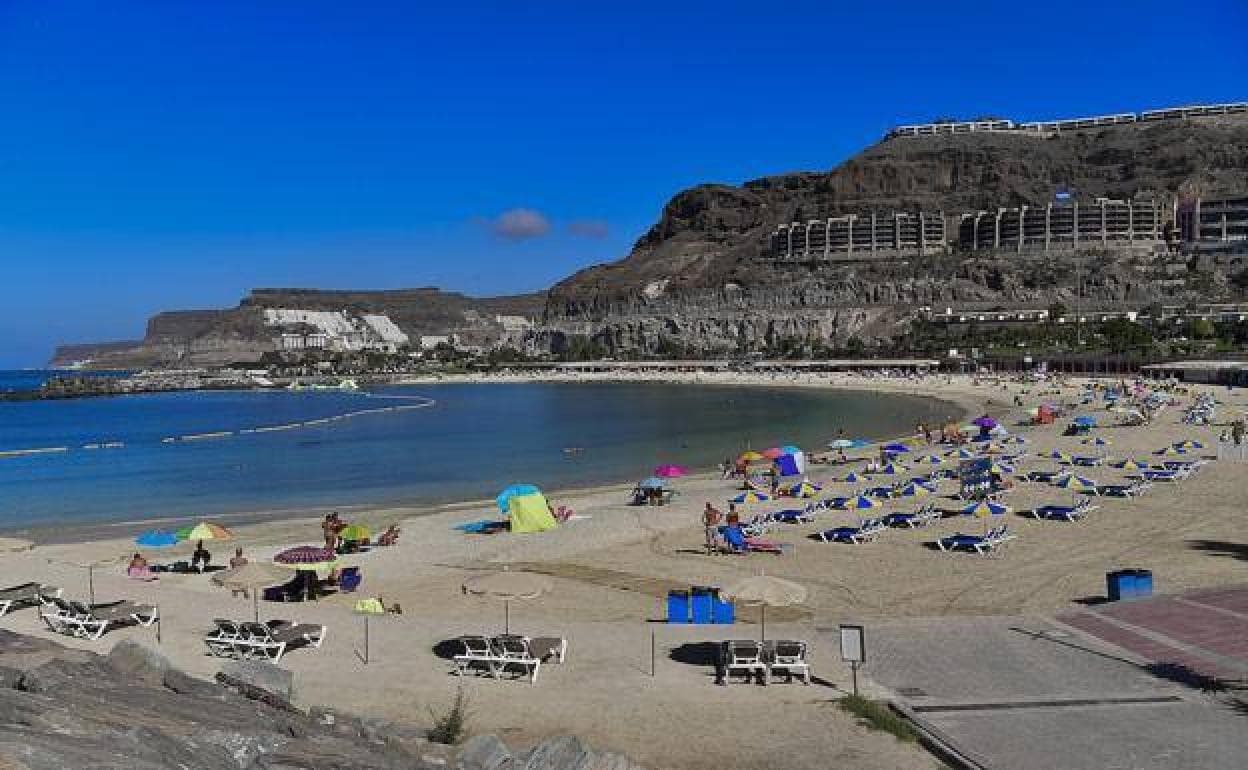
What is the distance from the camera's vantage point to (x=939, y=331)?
129250 mm

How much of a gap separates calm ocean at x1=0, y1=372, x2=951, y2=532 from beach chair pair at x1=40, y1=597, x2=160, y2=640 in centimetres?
1792

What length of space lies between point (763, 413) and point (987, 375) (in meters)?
33.7

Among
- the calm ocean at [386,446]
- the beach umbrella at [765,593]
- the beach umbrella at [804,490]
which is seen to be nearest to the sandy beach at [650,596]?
the beach umbrella at [804,490]

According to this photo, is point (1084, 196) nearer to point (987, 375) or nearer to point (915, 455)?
point (987, 375)

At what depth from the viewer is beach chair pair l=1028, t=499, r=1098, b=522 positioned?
79.9ft

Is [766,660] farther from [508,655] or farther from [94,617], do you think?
[94,617]

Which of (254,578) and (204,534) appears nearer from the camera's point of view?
(254,578)

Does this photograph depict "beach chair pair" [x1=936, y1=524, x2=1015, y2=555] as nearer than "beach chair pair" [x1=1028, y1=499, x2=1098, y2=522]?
Yes

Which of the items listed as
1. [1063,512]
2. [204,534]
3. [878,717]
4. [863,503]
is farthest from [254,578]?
[1063,512]

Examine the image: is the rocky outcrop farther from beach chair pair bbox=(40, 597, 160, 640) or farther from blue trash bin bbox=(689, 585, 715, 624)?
blue trash bin bbox=(689, 585, 715, 624)

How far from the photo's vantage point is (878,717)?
11.2m

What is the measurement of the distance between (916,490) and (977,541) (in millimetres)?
8080

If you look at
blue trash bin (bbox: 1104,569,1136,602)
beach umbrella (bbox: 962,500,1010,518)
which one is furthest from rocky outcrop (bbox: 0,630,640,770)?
beach umbrella (bbox: 962,500,1010,518)

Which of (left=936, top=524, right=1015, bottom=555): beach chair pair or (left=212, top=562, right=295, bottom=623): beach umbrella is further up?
(left=212, top=562, right=295, bottom=623): beach umbrella
